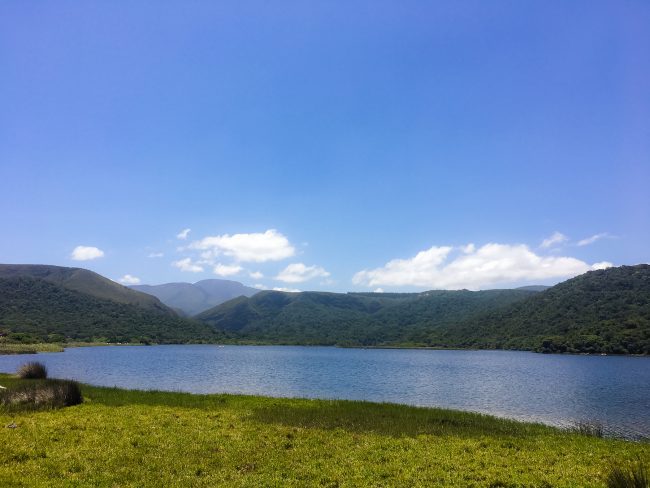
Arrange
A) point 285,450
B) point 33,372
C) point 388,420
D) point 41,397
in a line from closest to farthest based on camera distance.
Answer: point 285,450 < point 41,397 < point 388,420 < point 33,372

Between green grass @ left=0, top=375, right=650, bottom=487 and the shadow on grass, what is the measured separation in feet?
0.46

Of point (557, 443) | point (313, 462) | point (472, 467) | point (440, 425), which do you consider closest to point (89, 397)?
point (313, 462)

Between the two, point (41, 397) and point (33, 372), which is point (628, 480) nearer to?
point (41, 397)

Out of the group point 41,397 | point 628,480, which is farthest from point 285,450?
point 41,397

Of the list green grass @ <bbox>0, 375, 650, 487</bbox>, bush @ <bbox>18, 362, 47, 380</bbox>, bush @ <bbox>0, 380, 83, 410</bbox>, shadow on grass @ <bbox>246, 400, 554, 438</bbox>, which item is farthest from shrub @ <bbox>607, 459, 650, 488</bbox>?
bush @ <bbox>18, 362, 47, 380</bbox>

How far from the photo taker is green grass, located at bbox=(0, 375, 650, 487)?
18.0 metres

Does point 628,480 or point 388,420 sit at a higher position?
point 628,480

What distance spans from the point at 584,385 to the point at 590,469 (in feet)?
247

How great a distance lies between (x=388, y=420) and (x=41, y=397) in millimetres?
26638

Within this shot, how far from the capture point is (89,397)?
39906mm

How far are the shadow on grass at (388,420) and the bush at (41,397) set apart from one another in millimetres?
15012

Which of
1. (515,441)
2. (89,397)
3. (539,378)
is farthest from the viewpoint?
(539,378)

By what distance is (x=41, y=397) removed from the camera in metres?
32.8

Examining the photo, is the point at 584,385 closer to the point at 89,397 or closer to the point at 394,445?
the point at 394,445
